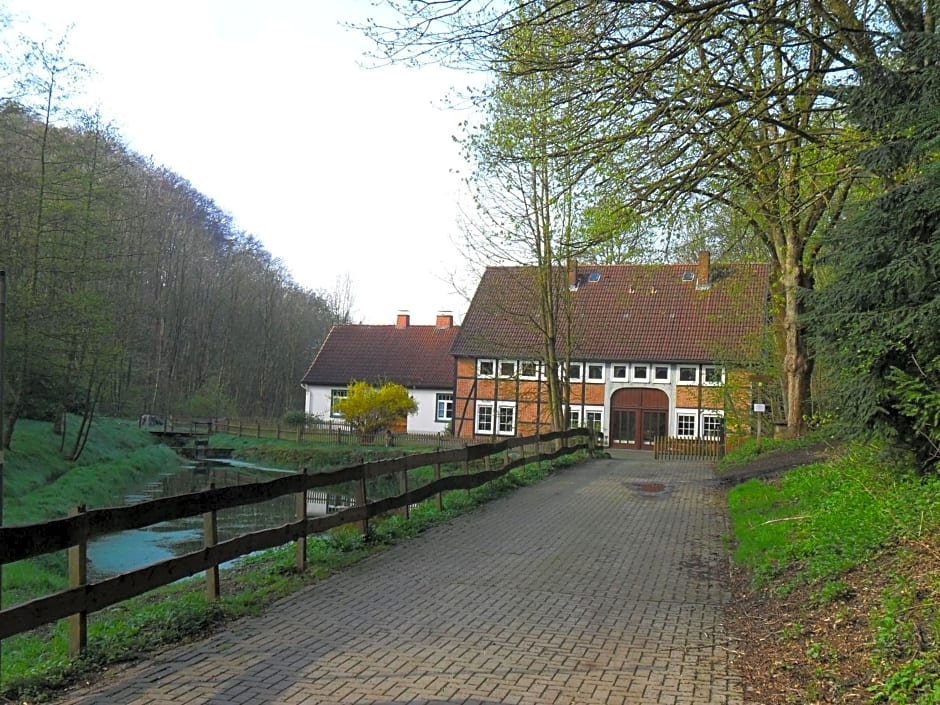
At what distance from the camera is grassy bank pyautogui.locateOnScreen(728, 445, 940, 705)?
17.2 ft

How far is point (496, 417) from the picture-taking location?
47.9 meters

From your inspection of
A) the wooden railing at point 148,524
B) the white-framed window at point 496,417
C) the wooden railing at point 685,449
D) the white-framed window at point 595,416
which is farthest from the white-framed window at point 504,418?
the wooden railing at point 148,524

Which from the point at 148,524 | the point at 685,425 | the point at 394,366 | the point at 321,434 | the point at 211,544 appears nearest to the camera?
the point at 148,524

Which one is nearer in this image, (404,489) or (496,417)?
(404,489)

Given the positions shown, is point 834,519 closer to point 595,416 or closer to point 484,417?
point 595,416

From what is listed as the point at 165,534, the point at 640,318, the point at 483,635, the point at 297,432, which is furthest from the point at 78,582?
the point at 640,318

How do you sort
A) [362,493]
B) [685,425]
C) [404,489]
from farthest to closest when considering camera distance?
[685,425]
[404,489]
[362,493]

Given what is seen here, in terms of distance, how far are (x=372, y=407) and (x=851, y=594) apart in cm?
4092

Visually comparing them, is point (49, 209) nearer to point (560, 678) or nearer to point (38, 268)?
point (38, 268)

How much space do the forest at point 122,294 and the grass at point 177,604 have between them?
108 inches

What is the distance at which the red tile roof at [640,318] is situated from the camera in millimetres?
43531

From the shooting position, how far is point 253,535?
26.3ft

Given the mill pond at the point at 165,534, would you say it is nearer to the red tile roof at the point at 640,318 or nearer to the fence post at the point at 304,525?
the fence post at the point at 304,525

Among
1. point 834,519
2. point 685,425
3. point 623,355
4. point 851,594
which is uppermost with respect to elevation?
point 623,355
